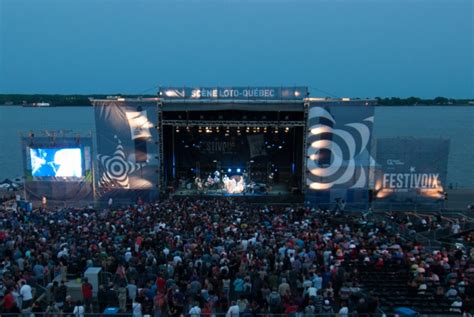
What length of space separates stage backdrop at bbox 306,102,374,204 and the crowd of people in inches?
343

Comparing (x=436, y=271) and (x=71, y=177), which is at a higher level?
(x=71, y=177)

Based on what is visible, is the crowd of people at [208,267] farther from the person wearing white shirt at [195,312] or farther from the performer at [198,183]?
the performer at [198,183]

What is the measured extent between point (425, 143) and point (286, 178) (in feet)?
28.6

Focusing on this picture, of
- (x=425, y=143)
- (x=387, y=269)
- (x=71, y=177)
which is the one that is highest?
(x=425, y=143)

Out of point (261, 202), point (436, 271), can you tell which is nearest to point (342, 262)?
point (436, 271)

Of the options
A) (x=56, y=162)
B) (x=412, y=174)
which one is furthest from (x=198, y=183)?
(x=412, y=174)

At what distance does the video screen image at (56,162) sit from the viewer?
2397 cm

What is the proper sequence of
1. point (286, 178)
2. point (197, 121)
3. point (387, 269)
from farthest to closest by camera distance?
point (286, 178) < point (197, 121) < point (387, 269)

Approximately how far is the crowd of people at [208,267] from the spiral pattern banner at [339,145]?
8787 mm

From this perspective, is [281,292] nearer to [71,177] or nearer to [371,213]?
[371,213]

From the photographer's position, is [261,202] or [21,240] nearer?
[21,240]

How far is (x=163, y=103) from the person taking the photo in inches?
943

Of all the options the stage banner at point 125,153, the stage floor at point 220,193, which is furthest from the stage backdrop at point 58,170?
the stage floor at point 220,193

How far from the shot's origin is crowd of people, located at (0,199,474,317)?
28.0 feet
